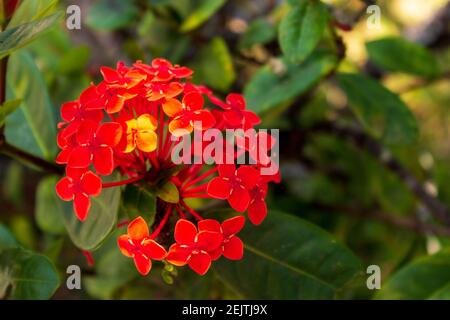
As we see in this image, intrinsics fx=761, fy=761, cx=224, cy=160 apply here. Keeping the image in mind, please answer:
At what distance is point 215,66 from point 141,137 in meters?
0.70

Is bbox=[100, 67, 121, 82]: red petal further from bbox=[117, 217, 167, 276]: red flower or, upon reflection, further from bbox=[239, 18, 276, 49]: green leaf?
bbox=[239, 18, 276, 49]: green leaf

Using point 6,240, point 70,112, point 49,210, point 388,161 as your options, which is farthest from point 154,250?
point 388,161

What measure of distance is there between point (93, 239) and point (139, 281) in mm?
255

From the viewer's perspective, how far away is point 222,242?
1.01 m

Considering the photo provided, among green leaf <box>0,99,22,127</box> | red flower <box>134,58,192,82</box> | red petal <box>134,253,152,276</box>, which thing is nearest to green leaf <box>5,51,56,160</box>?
green leaf <box>0,99,22,127</box>

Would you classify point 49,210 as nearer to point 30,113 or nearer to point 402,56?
point 30,113

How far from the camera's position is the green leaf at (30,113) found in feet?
4.56

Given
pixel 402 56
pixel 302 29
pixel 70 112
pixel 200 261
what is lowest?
pixel 200 261

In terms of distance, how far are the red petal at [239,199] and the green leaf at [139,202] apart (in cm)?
13

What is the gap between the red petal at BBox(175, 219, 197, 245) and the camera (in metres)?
0.97

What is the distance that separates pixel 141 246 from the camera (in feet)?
3.21

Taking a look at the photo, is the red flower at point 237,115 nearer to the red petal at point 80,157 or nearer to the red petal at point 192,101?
the red petal at point 192,101

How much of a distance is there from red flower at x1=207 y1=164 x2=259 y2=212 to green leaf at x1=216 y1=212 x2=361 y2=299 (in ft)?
0.77

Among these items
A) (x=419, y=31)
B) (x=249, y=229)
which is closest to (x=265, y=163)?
(x=249, y=229)
